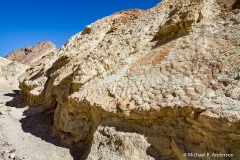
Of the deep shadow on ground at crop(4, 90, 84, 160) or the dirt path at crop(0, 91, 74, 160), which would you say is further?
the deep shadow on ground at crop(4, 90, 84, 160)

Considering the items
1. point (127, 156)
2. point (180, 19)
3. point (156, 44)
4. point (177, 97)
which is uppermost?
point (180, 19)

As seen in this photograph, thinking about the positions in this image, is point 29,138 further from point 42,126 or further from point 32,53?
point 32,53

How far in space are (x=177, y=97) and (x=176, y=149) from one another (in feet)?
5.10

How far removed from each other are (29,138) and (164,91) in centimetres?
677

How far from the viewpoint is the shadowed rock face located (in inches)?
254

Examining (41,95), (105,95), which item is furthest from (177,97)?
(41,95)

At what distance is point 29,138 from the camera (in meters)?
11.0

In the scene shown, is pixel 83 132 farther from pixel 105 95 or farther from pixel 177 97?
pixel 177 97

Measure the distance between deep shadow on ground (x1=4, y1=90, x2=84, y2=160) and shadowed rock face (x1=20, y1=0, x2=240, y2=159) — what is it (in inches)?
14.3

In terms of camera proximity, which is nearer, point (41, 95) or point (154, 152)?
point (154, 152)

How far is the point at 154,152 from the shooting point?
6891 millimetres
